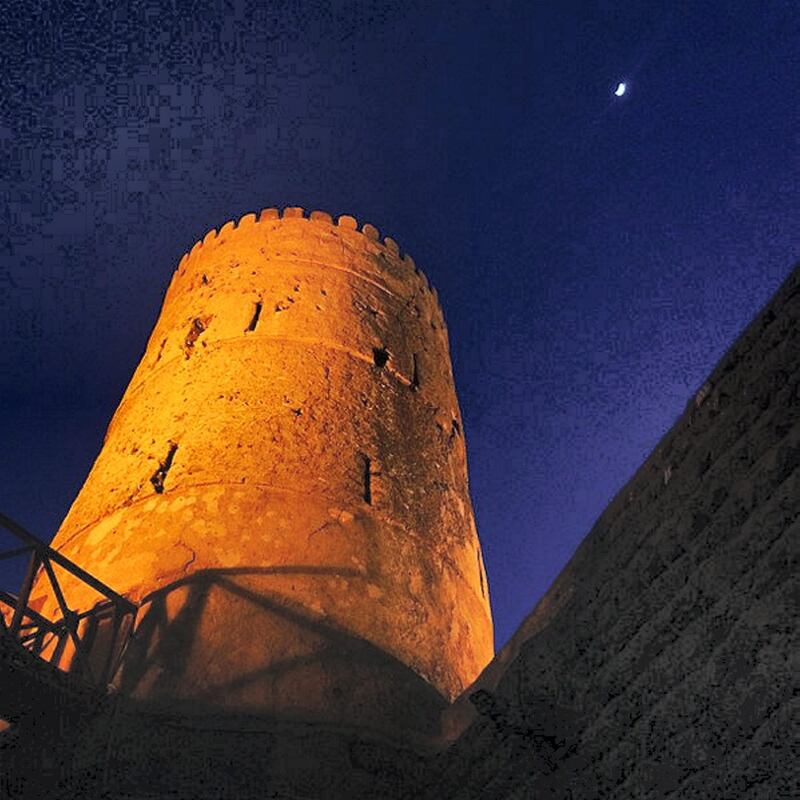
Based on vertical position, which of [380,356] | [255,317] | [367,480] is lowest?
[367,480]

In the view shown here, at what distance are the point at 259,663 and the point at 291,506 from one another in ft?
4.39

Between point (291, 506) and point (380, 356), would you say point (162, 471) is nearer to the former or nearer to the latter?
point (291, 506)

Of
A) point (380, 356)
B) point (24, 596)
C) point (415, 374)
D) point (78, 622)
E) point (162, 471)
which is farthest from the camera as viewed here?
point (415, 374)

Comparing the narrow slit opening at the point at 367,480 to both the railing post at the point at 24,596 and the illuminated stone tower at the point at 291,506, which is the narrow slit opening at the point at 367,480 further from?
the railing post at the point at 24,596

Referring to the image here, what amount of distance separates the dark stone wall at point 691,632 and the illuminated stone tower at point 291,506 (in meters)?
1.73

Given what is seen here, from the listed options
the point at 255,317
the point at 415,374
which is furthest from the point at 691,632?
the point at 255,317

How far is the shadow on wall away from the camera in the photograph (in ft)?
16.3

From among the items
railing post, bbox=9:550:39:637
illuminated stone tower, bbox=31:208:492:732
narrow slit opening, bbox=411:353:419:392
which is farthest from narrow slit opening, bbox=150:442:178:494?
narrow slit opening, bbox=411:353:419:392

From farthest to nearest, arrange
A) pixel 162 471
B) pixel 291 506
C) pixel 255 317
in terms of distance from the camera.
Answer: pixel 255 317, pixel 162 471, pixel 291 506

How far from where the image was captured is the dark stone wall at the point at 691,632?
2367 millimetres

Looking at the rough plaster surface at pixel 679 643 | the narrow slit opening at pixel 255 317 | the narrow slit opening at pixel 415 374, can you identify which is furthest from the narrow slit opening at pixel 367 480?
the rough plaster surface at pixel 679 643

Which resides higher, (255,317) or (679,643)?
(255,317)

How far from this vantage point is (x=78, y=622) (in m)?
5.57

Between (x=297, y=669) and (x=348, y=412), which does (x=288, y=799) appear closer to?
(x=297, y=669)
